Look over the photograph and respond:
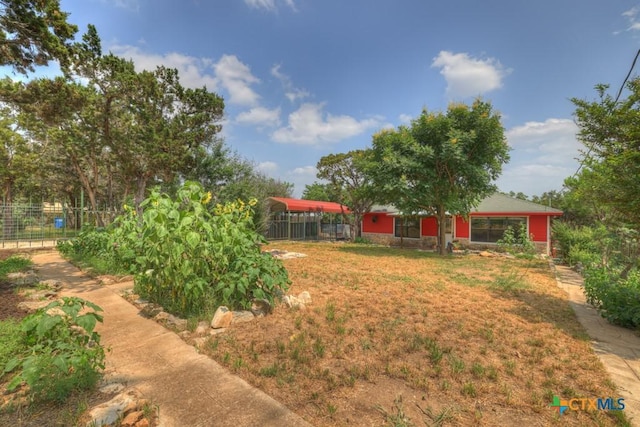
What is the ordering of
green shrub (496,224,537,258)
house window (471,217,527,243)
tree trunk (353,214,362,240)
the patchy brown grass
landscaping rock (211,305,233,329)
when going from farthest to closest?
tree trunk (353,214,362,240) → house window (471,217,527,243) → green shrub (496,224,537,258) → landscaping rock (211,305,233,329) → the patchy brown grass

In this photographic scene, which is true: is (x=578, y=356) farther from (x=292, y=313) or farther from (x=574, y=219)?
(x=574, y=219)

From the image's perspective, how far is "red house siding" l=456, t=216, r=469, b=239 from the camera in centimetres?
1688

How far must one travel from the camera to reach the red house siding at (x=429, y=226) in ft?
58.2

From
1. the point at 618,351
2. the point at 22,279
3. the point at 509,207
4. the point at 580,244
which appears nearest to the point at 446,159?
the point at 580,244

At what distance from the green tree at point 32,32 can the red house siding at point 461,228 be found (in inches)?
715

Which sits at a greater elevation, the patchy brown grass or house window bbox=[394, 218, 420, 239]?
house window bbox=[394, 218, 420, 239]

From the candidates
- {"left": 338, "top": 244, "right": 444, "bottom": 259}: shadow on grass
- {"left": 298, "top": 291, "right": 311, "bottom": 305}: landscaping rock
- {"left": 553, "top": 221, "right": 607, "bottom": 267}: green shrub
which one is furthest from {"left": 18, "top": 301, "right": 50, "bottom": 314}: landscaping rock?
{"left": 553, "top": 221, "right": 607, "bottom": 267}: green shrub

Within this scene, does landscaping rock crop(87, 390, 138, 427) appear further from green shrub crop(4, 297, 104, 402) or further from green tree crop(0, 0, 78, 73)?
green tree crop(0, 0, 78, 73)

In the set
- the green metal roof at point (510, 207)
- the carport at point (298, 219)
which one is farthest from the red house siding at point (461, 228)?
the carport at point (298, 219)

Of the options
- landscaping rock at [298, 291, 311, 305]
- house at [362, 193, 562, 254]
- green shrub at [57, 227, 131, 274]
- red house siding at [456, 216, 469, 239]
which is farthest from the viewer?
red house siding at [456, 216, 469, 239]

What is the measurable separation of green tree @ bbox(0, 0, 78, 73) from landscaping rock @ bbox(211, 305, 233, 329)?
6.55m

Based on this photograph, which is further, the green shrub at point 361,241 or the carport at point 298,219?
the green shrub at point 361,241

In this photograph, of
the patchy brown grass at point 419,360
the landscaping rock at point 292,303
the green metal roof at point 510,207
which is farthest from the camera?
the green metal roof at point 510,207

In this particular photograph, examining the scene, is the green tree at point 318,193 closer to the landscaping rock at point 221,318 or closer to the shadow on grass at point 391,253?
the shadow on grass at point 391,253
